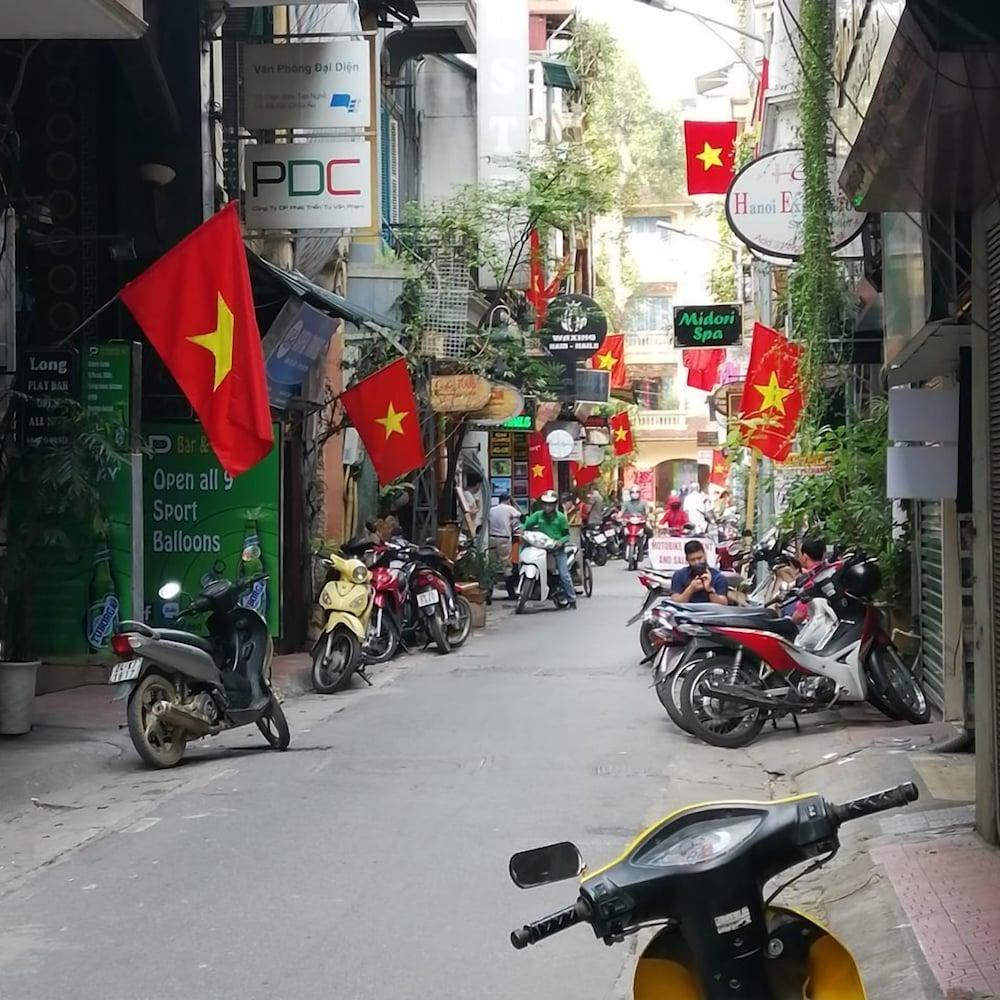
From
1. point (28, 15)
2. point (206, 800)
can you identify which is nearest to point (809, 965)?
point (206, 800)

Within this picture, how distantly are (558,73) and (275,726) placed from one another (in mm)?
30809

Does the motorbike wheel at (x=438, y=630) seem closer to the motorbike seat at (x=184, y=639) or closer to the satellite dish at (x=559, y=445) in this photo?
the motorbike seat at (x=184, y=639)

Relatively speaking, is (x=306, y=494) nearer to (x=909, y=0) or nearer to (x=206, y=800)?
(x=206, y=800)

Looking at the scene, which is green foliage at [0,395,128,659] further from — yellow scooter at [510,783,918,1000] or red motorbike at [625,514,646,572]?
red motorbike at [625,514,646,572]

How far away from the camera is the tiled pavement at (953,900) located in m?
4.91

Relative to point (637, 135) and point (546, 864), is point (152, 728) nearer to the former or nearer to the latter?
point (546, 864)

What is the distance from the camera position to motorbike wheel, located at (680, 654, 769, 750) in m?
10.3

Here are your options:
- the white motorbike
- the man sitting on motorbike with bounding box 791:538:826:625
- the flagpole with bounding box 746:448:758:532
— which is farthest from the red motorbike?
the man sitting on motorbike with bounding box 791:538:826:625

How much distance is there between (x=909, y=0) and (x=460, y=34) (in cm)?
1806

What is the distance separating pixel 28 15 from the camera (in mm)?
8344

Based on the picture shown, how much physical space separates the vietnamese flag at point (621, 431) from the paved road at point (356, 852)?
3029 cm

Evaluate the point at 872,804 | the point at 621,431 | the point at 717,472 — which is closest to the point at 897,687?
the point at 872,804

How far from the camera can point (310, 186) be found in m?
13.9

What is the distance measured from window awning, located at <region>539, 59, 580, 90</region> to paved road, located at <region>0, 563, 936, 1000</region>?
27936mm
